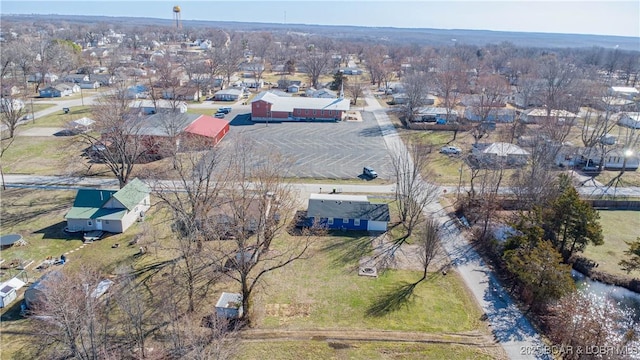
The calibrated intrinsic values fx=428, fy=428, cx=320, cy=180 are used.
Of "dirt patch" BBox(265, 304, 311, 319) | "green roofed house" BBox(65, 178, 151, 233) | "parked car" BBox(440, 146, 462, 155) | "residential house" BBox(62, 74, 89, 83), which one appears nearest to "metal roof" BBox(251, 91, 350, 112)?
"parked car" BBox(440, 146, 462, 155)

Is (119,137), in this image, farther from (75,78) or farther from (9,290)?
(75,78)

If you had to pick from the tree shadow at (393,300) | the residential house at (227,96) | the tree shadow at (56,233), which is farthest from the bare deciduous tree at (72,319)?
the residential house at (227,96)

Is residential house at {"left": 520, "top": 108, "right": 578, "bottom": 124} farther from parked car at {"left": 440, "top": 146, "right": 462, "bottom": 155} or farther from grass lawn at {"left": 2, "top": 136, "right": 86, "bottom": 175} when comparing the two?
grass lawn at {"left": 2, "top": 136, "right": 86, "bottom": 175}

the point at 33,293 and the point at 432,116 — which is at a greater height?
the point at 432,116

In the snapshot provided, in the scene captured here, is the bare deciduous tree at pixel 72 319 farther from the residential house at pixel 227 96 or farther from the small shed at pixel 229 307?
the residential house at pixel 227 96

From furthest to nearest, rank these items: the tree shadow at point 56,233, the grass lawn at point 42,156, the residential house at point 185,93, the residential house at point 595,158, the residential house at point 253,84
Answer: the residential house at point 253,84, the residential house at point 185,93, the residential house at point 595,158, the grass lawn at point 42,156, the tree shadow at point 56,233

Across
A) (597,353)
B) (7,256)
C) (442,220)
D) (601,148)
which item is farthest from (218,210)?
(601,148)

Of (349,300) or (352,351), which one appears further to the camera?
(349,300)

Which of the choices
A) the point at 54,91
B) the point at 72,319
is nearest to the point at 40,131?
the point at 54,91
